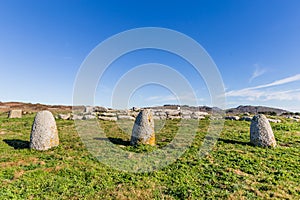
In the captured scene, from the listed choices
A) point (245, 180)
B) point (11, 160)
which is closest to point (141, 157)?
point (245, 180)

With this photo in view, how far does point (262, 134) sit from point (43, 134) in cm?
1351

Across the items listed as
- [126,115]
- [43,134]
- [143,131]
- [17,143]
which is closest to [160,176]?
[143,131]

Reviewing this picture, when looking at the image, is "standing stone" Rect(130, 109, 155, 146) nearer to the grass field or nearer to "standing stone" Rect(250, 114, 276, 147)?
the grass field

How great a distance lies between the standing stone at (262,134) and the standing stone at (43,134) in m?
12.7

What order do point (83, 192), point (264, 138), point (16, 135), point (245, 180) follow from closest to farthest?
point (83, 192), point (245, 180), point (264, 138), point (16, 135)

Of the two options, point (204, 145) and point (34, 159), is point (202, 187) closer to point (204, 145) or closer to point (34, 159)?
point (204, 145)

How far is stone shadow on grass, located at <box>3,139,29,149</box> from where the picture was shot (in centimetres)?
1321

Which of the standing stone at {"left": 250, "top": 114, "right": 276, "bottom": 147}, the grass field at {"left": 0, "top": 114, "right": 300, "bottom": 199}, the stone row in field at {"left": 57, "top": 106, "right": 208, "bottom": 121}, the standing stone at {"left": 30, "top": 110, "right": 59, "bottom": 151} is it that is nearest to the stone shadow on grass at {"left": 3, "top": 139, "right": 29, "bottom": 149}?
the grass field at {"left": 0, "top": 114, "right": 300, "bottom": 199}

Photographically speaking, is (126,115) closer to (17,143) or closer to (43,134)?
(17,143)

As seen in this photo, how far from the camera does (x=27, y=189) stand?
769 centimetres

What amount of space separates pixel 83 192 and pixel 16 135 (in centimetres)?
1219

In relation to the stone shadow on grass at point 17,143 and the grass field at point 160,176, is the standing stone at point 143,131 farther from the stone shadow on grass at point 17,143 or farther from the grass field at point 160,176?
the stone shadow on grass at point 17,143

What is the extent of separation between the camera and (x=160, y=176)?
8.95 metres

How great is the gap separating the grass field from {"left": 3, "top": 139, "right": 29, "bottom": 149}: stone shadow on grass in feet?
1.09
